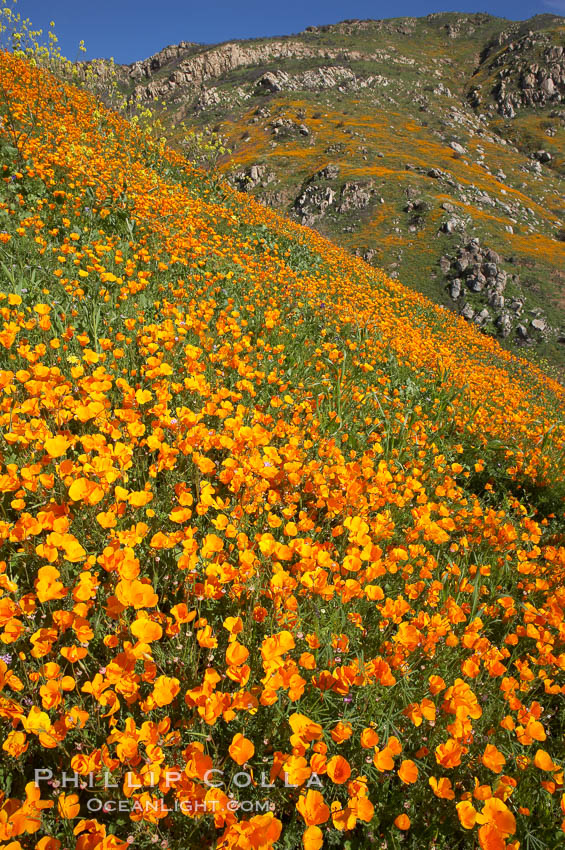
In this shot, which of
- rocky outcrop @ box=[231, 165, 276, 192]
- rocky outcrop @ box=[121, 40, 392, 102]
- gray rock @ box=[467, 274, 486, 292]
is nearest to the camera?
gray rock @ box=[467, 274, 486, 292]

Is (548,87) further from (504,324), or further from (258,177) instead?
(504,324)

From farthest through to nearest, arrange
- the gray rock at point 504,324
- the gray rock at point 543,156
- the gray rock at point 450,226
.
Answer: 1. the gray rock at point 543,156
2. the gray rock at point 450,226
3. the gray rock at point 504,324

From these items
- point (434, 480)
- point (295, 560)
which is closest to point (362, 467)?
point (295, 560)

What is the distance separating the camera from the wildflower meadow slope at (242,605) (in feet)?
5.21

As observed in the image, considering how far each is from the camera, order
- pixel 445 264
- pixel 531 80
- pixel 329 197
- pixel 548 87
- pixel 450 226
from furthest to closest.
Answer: pixel 531 80
pixel 548 87
pixel 329 197
pixel 450 226
pixel 445 264

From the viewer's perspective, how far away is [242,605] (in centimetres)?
234

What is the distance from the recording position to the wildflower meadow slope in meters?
1.59

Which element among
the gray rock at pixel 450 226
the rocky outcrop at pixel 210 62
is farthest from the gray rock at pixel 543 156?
the gray rock at pixel 450 226

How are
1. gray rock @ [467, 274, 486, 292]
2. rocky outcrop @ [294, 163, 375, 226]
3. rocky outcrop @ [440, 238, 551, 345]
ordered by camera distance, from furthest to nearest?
rocky outcrop @ [294, 163, 375, 226] < gray rock @ [467, 274, 486, 292] < rocky outcrop @ [440, 238, 551, 345]

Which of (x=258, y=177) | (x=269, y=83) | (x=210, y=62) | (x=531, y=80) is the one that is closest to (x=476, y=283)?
(x=258, y=177)

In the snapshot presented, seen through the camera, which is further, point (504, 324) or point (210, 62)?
point (210, 62)

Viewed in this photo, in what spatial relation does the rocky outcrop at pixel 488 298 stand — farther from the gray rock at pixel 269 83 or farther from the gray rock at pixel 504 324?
the gray rock at pixel 269 83

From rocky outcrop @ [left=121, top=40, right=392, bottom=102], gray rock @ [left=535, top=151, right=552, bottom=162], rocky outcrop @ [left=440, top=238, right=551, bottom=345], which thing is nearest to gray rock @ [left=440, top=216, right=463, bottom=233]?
rocky outcrop @ [left=440, top=238, right=551, bottom=345]

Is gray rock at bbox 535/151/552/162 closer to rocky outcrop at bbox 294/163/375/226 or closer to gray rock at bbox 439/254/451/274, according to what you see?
rocky outcrop at bbox 294/163/375/226
